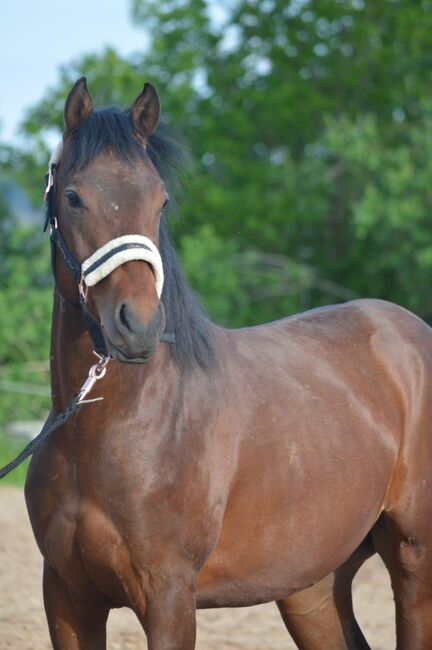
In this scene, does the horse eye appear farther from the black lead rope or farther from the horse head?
the black lead rope

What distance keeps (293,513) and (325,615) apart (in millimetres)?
931

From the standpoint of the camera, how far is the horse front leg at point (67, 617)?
3340mm

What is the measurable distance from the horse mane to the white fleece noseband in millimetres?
245

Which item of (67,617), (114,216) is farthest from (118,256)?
(67,617)

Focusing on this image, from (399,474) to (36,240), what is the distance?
17.1 meters

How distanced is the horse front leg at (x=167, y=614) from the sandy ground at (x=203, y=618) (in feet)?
7.34

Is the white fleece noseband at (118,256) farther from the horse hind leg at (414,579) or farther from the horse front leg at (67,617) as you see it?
the horse hind leg at (414,579)

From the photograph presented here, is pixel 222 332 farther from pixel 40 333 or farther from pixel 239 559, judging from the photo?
pixel 40 333

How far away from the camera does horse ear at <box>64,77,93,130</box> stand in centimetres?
311

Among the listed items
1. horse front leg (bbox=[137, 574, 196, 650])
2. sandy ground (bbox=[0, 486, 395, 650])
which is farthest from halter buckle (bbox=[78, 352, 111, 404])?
sandy ground (bbox=[0, 486, 395, 650])

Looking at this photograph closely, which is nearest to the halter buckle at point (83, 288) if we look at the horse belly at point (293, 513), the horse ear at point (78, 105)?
the horse ear at point (78, 105)

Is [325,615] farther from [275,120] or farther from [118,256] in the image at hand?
[275,120]

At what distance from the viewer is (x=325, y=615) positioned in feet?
14.3

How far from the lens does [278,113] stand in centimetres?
2258
